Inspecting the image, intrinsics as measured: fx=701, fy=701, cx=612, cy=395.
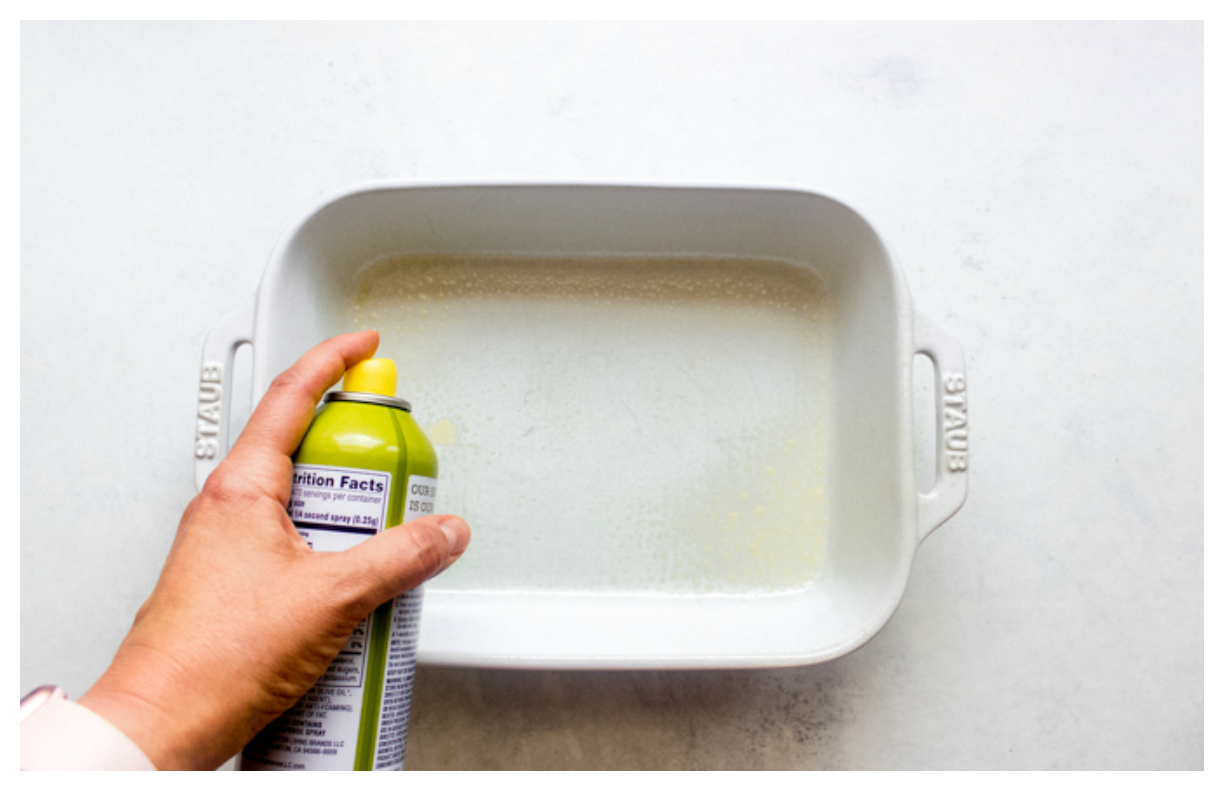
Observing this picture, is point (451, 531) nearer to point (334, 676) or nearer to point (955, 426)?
point (334, 676)

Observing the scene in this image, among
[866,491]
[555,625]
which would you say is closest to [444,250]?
Answer: [555,625]

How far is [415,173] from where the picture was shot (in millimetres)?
859

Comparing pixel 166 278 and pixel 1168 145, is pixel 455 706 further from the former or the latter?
pixel 1168 145

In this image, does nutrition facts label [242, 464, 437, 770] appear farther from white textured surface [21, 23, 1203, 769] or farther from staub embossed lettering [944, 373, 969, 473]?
staub embossed lettering [944, 373, 969, 473]

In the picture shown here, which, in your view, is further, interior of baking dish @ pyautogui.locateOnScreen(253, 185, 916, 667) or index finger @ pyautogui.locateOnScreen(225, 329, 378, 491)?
interior of baking dish @ pyautogui.locateOnScreen(253, 185, 916, 667)

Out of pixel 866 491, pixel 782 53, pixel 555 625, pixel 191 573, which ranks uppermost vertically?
pixel 782 53

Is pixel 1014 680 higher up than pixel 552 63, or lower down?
lower down

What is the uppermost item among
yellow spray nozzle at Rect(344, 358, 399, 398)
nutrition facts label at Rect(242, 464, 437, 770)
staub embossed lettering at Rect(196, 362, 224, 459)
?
yellow spray nozzle at Rect(344, 358, 399, 398)

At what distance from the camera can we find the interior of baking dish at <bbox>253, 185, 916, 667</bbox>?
0.78 m

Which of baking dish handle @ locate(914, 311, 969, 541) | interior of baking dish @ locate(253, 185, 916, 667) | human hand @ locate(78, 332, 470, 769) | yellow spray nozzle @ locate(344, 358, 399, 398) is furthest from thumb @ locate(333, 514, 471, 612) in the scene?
baking dish handle @ locate(914, 311, 969, 541)

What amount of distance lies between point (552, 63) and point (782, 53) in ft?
0.95

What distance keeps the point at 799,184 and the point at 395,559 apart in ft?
1.96

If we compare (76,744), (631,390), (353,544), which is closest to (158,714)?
(76,744)

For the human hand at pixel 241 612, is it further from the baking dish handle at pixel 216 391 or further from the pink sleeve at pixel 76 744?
the baking dish handle at pixel 216 391
